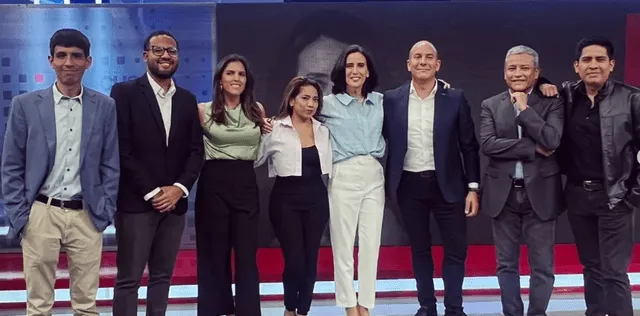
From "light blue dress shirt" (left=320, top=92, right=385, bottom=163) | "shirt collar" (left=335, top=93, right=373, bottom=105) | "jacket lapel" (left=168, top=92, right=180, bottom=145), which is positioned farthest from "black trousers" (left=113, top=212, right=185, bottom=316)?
"shirt collar" (left=335, top=93, right=373, bottom=105)

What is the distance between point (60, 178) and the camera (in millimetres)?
3178

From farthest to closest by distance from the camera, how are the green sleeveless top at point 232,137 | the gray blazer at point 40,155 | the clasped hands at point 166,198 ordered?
1. the green sleeveless top at point 232,137
2. the clasped hands at point 166,198
3. the gray blazer at point 40,155

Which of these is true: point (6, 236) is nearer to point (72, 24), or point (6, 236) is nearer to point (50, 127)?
point (72, 24)

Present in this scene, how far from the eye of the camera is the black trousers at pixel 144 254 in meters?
3.44

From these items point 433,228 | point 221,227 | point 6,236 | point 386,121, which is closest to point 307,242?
point 221,227

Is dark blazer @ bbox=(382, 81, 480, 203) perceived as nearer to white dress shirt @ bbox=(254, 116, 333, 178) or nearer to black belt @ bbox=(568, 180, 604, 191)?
white dress shirt @ bbox=(254, 116, 333, 178)

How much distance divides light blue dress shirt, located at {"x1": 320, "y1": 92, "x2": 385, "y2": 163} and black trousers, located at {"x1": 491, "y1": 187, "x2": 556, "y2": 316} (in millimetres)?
843

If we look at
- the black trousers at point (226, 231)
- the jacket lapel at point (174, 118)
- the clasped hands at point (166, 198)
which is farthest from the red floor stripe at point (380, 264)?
the jacket lapel at point (174, 118)

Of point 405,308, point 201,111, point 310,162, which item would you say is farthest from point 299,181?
point 405,308

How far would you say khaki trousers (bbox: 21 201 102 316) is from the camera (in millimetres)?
3137

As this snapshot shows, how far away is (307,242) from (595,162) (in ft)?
5.61

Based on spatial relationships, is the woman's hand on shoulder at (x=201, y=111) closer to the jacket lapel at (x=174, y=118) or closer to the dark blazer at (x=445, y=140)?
the jacket lapel at (x=174, y=118)

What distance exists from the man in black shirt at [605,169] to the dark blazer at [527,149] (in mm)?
106

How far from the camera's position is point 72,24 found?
5.27 meters
